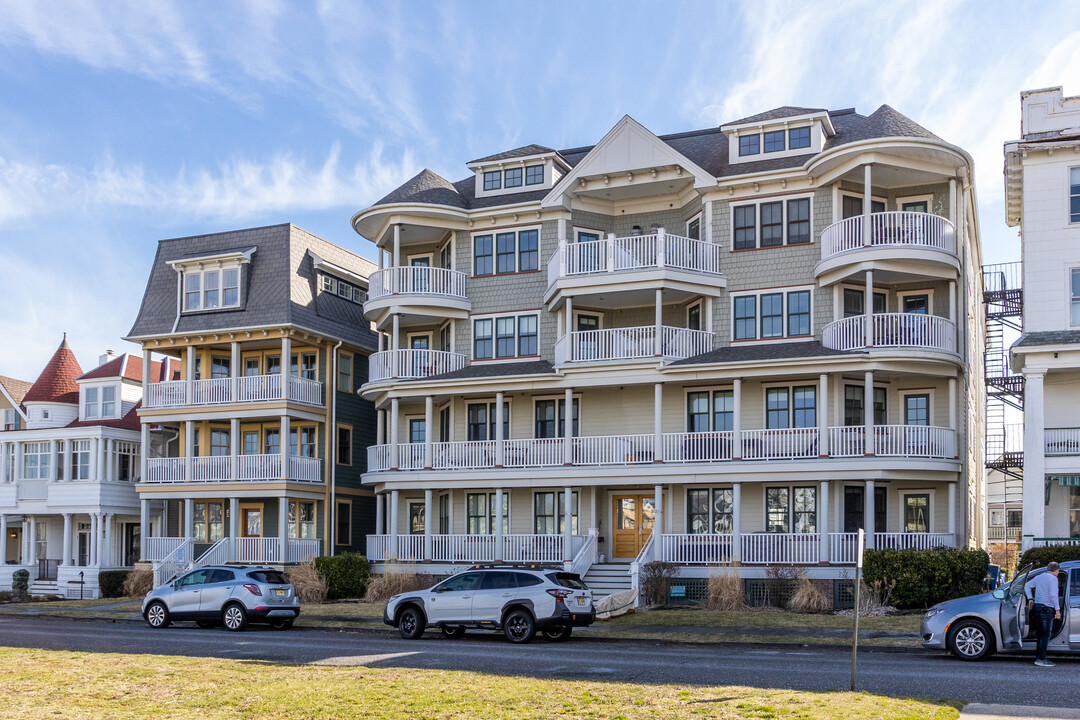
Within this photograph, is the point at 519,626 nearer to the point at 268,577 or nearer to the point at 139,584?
the point at 268,577

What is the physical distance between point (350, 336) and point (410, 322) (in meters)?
3.66

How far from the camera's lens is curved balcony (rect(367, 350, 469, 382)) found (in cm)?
3572

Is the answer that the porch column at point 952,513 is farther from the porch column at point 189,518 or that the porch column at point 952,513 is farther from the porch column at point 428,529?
the porch column at point 189,518

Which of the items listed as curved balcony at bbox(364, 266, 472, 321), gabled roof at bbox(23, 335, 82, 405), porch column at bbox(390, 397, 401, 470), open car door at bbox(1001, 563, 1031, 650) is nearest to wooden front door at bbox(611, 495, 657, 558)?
porch column at bbox(390, 397, 401, 470)

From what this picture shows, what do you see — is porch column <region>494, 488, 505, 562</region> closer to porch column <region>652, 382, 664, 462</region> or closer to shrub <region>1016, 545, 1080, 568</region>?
porch column <region>652, 382, 664, 462</region>

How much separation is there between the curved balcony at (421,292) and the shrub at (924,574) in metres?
15.3

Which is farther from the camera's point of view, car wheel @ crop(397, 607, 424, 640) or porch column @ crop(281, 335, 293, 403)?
porch column @ crop(281, 335, 293, 403)

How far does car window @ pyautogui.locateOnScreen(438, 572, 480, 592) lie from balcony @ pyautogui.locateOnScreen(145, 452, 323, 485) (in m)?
15.5

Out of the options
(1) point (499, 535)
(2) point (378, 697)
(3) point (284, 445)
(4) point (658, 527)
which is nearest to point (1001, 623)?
(2) point (378, 697)

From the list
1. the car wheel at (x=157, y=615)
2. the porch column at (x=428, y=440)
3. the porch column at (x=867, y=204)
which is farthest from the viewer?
the porch column at (x=428, y=440)

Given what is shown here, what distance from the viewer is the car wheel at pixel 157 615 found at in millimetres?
26578

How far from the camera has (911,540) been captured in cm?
2903

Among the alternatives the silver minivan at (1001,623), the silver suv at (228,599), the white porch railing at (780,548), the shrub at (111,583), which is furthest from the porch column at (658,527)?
the shrub at (111,583)

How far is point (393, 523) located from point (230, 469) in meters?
6.46
